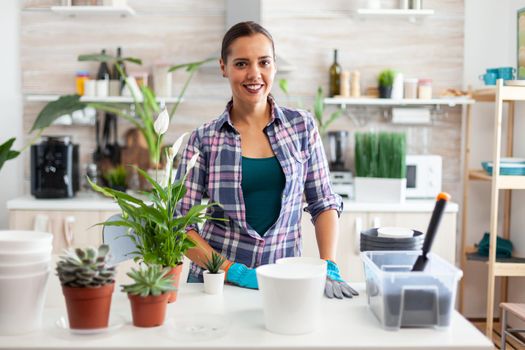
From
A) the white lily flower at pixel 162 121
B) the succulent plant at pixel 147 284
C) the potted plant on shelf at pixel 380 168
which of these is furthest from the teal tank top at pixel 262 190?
the potted plant on shelf at pixel 380 168

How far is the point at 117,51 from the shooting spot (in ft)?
14.0

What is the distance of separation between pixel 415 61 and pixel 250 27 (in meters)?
2.42

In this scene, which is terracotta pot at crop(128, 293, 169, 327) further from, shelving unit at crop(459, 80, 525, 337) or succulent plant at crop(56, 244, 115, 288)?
shelving unit at crop(459, 80, 525, 337)

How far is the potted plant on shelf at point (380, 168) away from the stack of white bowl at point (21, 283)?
266 cm

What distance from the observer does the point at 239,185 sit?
7.00 feet

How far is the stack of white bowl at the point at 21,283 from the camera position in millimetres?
1430

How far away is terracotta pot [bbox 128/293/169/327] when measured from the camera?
146 centimetres

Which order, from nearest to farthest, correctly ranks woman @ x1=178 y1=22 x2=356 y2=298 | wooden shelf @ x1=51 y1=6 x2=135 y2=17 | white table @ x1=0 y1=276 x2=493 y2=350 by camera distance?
white table @ x1=0 y1=276 x2=493 y2=350, woman @ x1=178 y1=22 x2=356 y2=298, wooden shelf @ x1=51 y1=6 x2=135 y2=17

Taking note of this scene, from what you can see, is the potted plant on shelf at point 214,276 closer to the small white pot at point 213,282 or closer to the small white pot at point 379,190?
the small white pot at point 213,282

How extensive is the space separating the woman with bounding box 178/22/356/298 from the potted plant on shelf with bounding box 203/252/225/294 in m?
0.29

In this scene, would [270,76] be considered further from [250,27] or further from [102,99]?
[102,99]

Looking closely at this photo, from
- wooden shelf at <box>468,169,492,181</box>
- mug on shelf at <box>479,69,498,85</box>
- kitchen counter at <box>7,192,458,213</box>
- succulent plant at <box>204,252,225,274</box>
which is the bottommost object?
kitchen counter at <box>7,192,458,213</box>

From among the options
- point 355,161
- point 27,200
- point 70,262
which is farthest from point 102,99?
point 70,262

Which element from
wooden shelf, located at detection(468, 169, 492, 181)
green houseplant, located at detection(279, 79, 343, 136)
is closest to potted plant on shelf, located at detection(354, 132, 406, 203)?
green houseplant, located at detection(279, 79, 343, 136)
